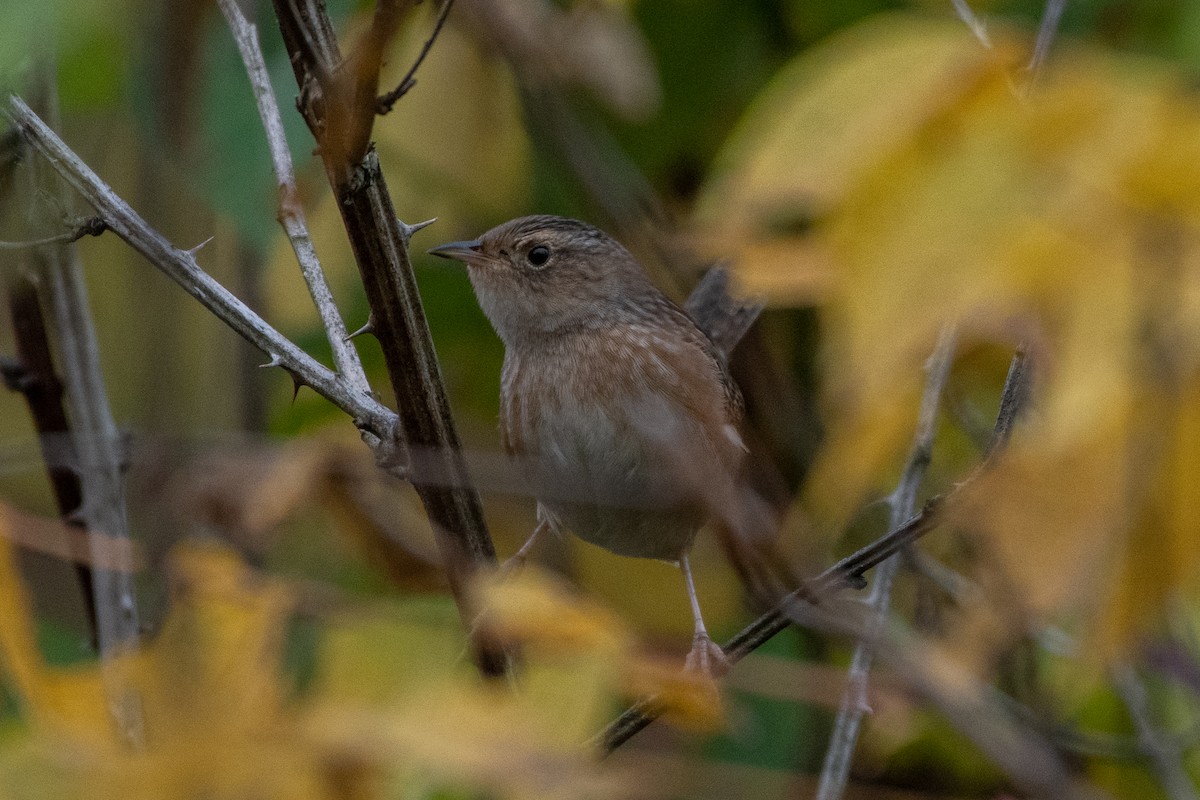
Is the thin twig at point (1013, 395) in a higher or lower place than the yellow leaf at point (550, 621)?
lower

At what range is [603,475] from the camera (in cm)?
442

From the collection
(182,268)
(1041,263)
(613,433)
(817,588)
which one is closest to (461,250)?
(613,433)

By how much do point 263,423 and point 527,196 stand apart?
52.6 inches

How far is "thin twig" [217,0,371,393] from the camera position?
10.5ft

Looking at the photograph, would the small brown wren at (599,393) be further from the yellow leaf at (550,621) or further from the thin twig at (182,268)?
the yellow leaf at (550,621)

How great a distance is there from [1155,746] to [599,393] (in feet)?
6.40

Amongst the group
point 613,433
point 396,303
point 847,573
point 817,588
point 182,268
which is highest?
point 182,268

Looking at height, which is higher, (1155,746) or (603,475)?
(603,475)

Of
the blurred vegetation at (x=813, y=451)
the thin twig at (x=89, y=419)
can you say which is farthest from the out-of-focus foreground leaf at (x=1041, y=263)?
the thin twig at (x=89, y=419)

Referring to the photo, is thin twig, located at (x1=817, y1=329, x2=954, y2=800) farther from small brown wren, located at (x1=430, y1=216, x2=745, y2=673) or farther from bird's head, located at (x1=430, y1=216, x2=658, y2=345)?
bird's head, located at (x1=430, y1=216, x2=658, y2=345)

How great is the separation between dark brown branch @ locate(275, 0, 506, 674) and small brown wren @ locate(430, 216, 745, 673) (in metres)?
0.98

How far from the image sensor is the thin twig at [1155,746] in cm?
339

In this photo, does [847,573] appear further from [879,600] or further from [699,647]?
[699,647]

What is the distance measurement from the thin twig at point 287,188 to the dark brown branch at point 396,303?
1.03ft
